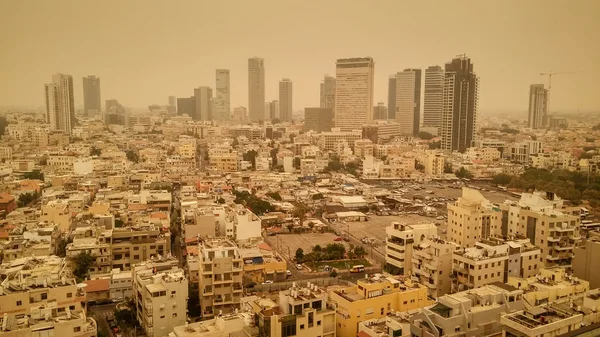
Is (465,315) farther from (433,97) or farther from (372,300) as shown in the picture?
(433,97)

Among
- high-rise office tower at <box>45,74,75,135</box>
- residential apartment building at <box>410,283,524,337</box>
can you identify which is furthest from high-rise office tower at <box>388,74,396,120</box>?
residential apartment building at <box>410,283,524,337</box>

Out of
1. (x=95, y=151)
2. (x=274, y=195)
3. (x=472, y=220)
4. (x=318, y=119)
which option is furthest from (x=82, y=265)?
(x=318, y=119)

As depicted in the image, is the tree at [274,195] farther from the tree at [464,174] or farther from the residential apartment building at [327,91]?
the residential apartment building at [327,91]

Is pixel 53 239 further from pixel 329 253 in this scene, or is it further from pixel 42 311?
pixel 329 253

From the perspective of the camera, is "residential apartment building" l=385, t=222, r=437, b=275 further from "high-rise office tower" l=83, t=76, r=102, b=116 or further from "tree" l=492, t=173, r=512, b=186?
"high-rise office tower" l=83, t=76, r=102, b=116

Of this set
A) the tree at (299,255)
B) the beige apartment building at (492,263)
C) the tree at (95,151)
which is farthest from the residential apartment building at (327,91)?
the beige apartment building at (492,263)
